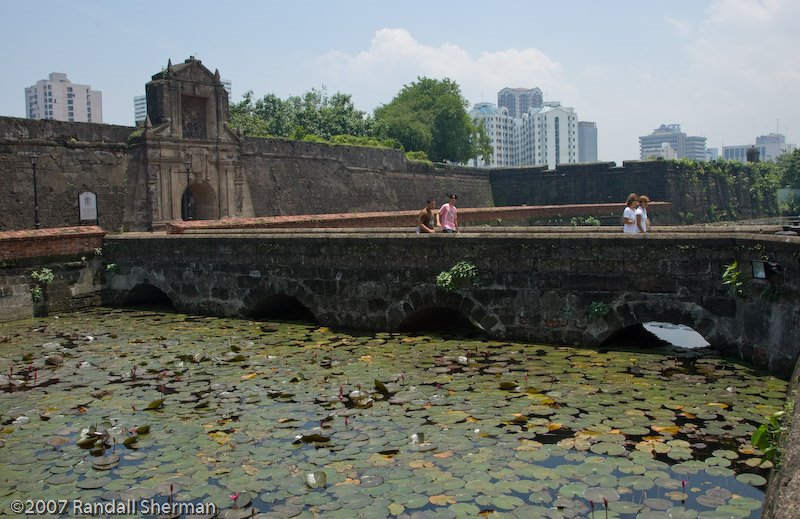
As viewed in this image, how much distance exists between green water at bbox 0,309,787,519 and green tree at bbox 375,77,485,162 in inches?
1529

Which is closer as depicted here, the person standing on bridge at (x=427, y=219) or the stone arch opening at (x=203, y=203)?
the person standing on bridge at (x=427, y=219)

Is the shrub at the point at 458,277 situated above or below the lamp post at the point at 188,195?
below

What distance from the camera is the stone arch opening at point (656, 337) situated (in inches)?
342

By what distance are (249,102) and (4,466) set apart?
50.5 metres

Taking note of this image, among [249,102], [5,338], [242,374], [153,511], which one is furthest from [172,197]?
[249,102]

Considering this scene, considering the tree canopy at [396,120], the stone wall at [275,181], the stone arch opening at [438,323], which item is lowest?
the stone arch opening at [438,323]

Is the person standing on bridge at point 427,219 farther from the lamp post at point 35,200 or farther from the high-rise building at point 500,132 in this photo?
the high-rise building at point 500,132

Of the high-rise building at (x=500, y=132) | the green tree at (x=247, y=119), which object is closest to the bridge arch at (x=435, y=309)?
the green tree at (x=247, y=119)

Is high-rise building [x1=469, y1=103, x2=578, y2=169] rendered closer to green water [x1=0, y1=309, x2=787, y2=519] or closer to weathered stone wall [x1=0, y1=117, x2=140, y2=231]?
weathered stone wall [x1=0, y1=117, x2=140, y2=231]

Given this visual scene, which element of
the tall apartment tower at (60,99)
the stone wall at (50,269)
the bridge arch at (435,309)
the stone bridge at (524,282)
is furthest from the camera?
the tall apartment tower at (60,99)

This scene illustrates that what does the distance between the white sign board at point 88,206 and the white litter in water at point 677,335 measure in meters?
17.2

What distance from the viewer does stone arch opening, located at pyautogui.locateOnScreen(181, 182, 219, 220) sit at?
84.1 ft

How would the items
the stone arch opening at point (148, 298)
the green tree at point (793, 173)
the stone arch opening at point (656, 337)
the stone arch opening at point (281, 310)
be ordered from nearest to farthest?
the stone arch opening at point (656, 337), the stone arch opening at point (281, 310), the stone arch opening at point (148, 298), the green tree at point (793, 173)

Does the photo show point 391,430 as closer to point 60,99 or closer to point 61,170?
point 61,170
